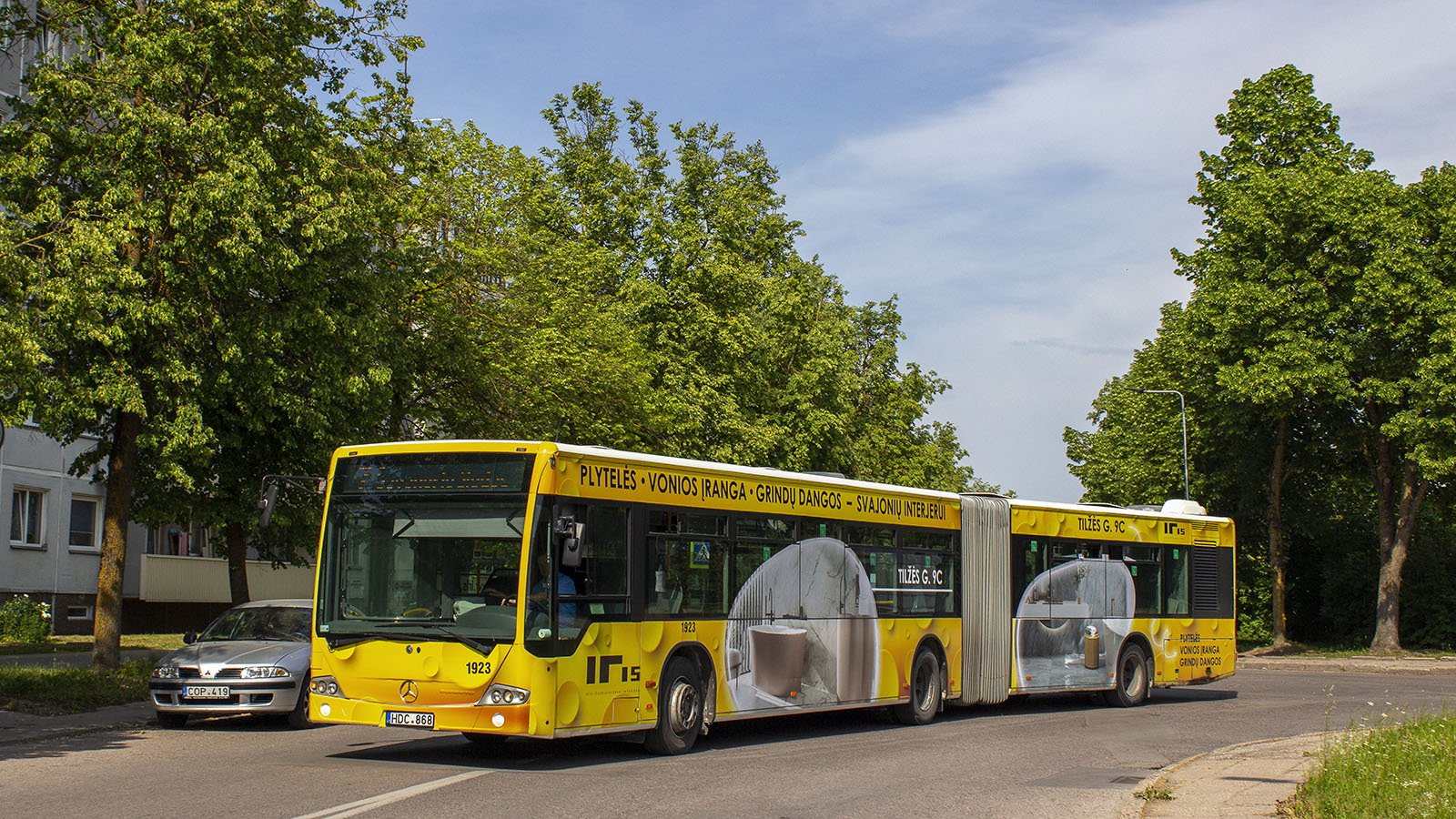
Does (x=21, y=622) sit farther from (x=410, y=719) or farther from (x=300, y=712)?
(x=410, y=719)

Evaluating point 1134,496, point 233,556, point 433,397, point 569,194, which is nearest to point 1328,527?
point 1134,496

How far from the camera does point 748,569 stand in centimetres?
1495

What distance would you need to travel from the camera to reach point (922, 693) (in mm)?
18047

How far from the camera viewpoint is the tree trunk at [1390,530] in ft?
125

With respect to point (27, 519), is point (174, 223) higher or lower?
higher

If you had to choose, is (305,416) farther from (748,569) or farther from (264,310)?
(748,569)

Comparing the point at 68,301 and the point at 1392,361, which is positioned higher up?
the point at 1392,361

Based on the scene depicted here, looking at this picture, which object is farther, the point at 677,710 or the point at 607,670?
the point at 677,710

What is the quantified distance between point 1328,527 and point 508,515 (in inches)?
1585

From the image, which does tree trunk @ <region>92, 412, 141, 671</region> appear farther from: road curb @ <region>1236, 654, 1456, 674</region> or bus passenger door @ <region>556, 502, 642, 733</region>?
road curb @ <region>1236, 654, 1456, 674</region>

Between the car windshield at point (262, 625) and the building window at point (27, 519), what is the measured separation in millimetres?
18996

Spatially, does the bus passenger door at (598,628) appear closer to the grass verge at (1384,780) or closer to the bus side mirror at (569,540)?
the bus side mirror at (569,540)

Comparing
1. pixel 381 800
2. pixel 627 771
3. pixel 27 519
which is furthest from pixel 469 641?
pixel 27 519

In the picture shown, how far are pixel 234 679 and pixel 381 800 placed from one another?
6.41 m
